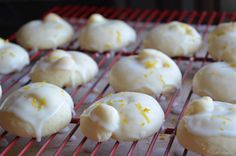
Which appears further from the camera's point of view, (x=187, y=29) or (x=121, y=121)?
(x=187, y=29)

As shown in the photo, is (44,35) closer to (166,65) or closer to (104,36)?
(104,36)

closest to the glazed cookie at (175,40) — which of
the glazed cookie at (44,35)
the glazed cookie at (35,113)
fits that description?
the glazed cookie at (44,35)

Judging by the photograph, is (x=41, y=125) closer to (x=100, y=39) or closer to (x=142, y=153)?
(x=142, y=153)

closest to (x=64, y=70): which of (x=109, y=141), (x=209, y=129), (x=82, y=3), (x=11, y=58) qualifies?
(x=11, y=58)

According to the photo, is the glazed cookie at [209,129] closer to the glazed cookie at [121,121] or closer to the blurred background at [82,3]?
the glazed cookie at [121,121]

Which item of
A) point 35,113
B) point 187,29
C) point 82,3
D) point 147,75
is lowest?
point 82,3

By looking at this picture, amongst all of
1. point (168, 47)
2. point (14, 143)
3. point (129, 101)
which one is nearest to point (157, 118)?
point (129, 101)

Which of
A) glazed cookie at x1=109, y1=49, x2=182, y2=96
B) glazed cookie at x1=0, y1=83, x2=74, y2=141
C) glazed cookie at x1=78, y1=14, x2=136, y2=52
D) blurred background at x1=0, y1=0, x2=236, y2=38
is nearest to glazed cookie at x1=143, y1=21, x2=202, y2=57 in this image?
glazed cookie at x1=78, y1=14, x2=136, y2=52
